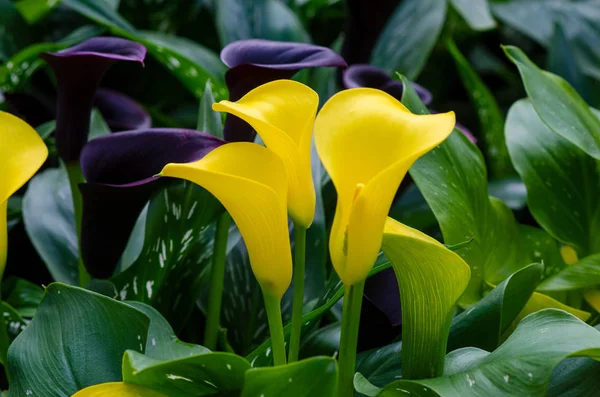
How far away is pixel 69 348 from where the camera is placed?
36cm

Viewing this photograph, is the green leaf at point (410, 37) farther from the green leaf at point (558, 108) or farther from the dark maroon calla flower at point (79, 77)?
the dark maroon calla flower at point (79, 77)

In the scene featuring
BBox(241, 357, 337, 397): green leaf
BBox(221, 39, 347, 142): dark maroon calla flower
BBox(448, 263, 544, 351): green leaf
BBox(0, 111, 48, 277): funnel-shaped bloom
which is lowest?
BBox(448, 263, 544, 351): green leaf

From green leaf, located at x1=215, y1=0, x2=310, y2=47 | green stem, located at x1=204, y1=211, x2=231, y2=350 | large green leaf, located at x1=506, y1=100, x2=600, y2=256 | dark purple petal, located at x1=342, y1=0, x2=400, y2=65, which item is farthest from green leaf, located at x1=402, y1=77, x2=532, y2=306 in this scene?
green leaf, located at x1=215, y1=0, x2=310, y2=47

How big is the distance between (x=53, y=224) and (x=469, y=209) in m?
0.35

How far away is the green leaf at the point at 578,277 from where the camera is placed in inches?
A: 18.4

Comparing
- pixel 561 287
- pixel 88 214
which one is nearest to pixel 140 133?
pixel 88 214

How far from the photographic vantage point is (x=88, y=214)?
1.49 feet

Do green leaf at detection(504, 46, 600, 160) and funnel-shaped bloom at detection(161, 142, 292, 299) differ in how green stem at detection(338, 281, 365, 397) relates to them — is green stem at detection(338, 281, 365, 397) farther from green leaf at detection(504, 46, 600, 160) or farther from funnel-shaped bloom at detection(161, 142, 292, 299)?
green leaf at detection(504, 46, 600, 160)

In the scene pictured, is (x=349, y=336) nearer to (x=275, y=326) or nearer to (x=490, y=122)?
(x=275, y=326)

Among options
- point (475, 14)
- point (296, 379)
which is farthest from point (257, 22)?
point (296, 379)

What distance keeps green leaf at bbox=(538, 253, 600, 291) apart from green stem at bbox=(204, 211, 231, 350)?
22cm

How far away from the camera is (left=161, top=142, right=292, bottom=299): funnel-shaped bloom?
305mm

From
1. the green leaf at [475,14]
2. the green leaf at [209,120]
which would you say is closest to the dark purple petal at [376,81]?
the green leaf at [209,120]

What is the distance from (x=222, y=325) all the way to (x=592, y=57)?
2.57 feet
